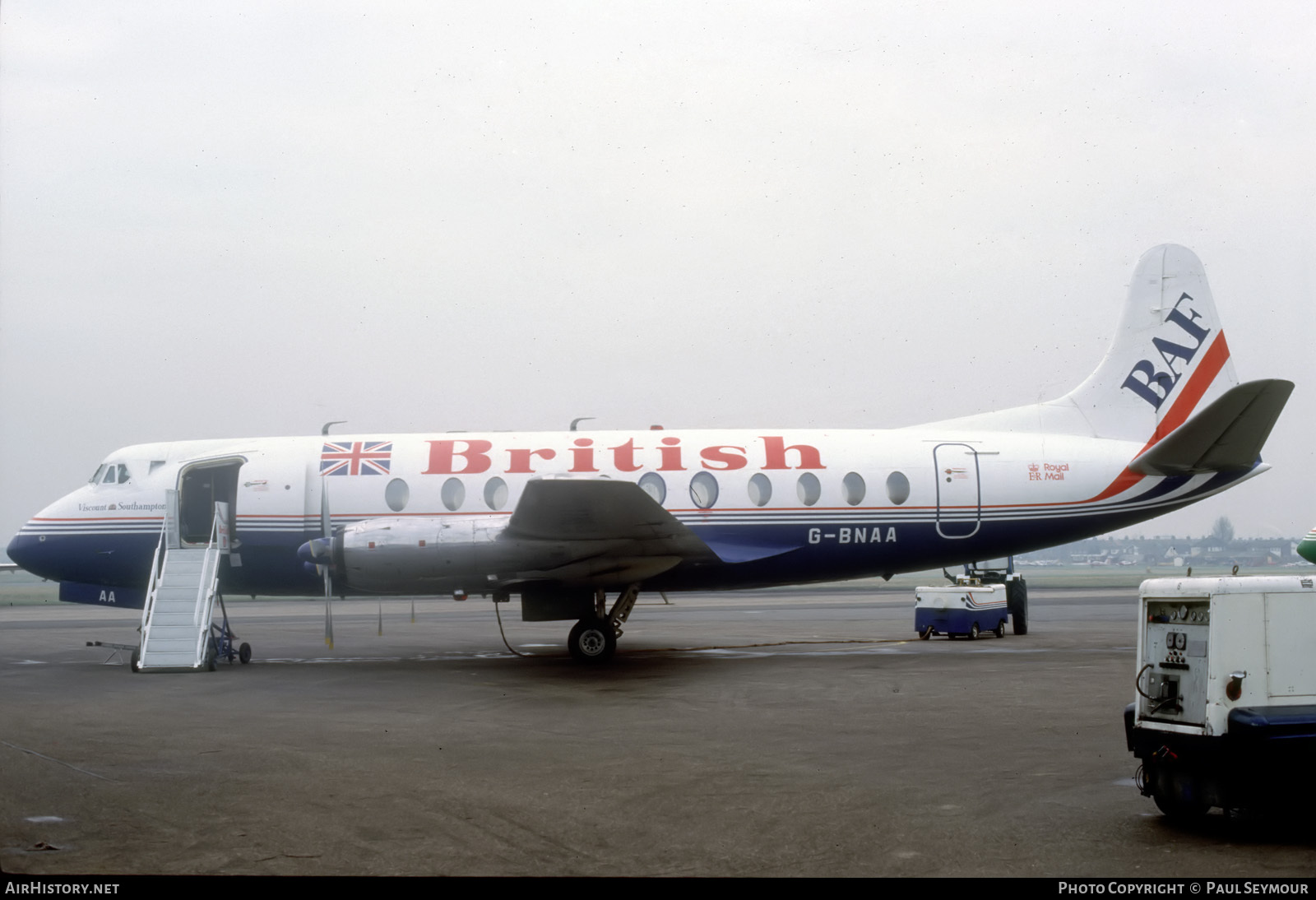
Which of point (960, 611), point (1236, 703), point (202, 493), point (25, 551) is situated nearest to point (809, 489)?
point (960, 611)

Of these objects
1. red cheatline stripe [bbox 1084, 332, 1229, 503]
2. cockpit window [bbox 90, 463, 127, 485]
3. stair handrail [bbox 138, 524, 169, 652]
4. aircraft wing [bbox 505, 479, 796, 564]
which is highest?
red cheatline stripe [bbox 1084, 332, 1229, 503]

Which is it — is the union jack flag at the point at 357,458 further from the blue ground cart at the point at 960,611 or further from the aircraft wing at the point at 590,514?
the blue ground cart at the point at 960,611

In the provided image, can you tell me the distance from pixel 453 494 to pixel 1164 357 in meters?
12.4

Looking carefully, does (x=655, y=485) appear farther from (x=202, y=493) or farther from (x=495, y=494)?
(x=202, y=493)

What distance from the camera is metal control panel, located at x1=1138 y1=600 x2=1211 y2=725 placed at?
6992 millimetres

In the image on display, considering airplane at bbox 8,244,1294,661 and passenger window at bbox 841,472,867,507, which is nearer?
airplane at bbox 8,244,1294,661

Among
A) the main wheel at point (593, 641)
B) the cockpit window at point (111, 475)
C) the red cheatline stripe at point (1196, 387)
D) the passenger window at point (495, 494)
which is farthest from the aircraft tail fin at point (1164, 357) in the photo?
the cockpit window at point (111, 475)

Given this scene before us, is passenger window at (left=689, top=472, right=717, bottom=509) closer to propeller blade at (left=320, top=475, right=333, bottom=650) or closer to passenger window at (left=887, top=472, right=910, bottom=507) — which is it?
passenger window at (left=887, top=472, right=910, bottom=507)

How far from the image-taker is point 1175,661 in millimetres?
7266

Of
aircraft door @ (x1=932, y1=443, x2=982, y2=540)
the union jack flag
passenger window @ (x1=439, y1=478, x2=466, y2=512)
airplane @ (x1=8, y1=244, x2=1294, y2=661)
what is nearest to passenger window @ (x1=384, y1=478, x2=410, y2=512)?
airplane @ (x1=8, y1=244, x2=1294, y2=661)

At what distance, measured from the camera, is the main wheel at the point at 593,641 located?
56.1 feet

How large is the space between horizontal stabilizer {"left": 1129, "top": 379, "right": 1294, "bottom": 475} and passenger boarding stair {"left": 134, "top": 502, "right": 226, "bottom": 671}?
49.9ft

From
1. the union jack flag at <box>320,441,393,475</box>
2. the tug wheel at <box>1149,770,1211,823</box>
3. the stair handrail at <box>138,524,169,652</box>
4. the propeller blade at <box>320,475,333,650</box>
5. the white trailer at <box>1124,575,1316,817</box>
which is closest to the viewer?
the white trailer at <box>1124,575,1316,817</box>

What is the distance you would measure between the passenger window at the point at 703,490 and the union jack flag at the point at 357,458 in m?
5.08
